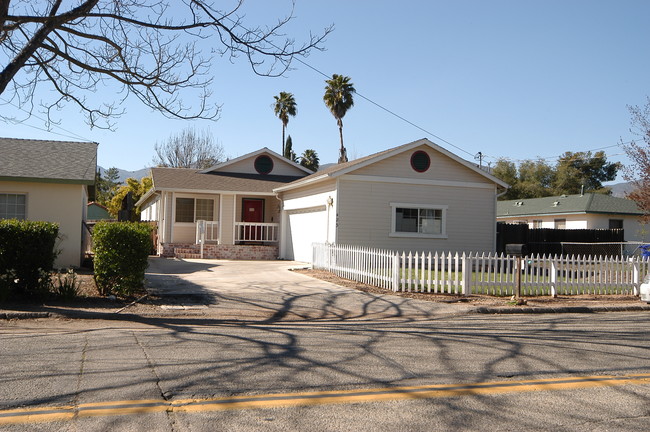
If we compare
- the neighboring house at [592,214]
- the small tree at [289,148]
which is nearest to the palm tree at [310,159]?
the small tree at [289,148]

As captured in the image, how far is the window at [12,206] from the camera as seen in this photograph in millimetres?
17609

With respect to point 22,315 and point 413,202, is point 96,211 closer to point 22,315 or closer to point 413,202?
point 413,202

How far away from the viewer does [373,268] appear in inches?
607

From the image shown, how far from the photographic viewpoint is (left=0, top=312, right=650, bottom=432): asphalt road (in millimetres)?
4805

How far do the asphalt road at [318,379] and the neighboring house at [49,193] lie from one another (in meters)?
9.03

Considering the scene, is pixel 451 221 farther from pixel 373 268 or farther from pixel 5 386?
pixel 5 386

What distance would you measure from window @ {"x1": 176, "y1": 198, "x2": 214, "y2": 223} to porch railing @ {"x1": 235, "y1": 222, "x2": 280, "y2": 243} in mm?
1795

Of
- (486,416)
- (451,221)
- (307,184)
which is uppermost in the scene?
(307,184)

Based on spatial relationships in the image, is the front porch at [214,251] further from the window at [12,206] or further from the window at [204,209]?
the window at [12,206]

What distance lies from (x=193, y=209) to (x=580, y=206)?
82.4 feet

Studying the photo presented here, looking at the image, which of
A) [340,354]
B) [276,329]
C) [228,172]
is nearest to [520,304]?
[276,329]

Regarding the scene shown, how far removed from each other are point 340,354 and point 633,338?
506cm

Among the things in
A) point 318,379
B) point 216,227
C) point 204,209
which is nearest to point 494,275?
point 318,379

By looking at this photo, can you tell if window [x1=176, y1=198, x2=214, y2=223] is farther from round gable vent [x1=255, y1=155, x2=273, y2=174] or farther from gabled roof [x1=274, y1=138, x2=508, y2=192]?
gabled roof [x1=274, y1=138, x2=508, y2=192]
